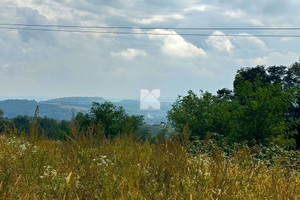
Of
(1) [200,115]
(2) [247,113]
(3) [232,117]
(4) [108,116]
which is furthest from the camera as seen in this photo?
(4) [108,116]

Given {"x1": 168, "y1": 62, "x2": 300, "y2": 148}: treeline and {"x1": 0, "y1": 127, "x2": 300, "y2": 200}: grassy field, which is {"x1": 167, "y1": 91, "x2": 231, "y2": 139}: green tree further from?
{"x1": 0, "y1": 127, "x2": 300, "y2": 200}: grassy field

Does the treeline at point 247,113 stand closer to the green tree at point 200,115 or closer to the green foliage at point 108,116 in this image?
→ the green tree at point 200,115

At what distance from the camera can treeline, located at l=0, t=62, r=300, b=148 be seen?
10419 mm

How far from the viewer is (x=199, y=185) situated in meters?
4.83

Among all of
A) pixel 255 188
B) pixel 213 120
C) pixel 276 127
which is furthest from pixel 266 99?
pixel 255 188

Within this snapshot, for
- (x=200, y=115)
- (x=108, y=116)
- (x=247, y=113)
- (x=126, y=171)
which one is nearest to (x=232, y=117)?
(x=247, y=113)

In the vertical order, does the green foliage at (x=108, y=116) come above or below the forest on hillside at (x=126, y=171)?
below

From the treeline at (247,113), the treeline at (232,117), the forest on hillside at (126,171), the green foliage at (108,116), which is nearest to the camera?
the forest on hillside at (126,171)

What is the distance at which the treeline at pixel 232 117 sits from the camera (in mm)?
10419

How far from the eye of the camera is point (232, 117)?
21.5 metres

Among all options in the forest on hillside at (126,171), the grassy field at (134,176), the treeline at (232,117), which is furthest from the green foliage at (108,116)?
the grassy field at (134,176)

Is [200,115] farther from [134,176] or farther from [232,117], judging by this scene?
[134,176]

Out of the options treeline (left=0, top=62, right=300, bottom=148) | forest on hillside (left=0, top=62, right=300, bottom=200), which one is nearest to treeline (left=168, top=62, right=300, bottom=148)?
treeline (left=0, top=62, right=300, bottom=148)

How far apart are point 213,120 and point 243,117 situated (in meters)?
6.67
